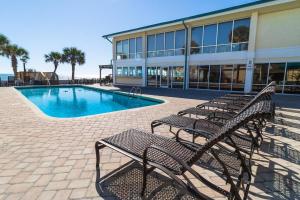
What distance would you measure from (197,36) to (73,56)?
1868 centimetres

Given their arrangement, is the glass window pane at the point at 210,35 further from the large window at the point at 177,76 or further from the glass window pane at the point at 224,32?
the large window at the point at 177,76

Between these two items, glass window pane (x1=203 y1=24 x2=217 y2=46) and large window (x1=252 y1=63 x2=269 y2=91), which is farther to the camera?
glass window pane (x1=203 y1=24 x2=217 y2=46)

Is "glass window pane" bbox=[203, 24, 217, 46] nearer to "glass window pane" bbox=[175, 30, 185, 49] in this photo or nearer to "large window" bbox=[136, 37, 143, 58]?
"glass window pane" bbox=[175, 30, 185, 49]

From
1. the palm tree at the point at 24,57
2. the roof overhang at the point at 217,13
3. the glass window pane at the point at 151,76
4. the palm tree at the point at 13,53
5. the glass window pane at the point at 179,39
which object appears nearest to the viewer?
the roof overhang at the point at 217,13

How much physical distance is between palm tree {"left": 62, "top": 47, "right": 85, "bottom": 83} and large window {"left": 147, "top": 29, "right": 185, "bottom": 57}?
12801 millimetres

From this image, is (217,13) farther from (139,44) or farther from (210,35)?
(139,44)

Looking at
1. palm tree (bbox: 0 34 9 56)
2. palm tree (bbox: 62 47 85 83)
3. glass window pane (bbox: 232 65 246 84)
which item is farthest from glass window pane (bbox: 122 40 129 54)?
palm tree (bbox: 0 34 9 56)

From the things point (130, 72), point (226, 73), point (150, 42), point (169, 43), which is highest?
point (150, 42)

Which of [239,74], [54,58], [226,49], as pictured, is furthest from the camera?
[54,58]

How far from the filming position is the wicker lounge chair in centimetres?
170

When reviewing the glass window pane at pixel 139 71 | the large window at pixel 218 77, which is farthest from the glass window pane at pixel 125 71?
the large window at pixel 218 77

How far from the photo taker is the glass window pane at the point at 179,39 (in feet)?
53.4

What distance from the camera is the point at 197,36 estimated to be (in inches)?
607

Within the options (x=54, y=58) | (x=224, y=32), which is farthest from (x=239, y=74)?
(x=54, y=58)
